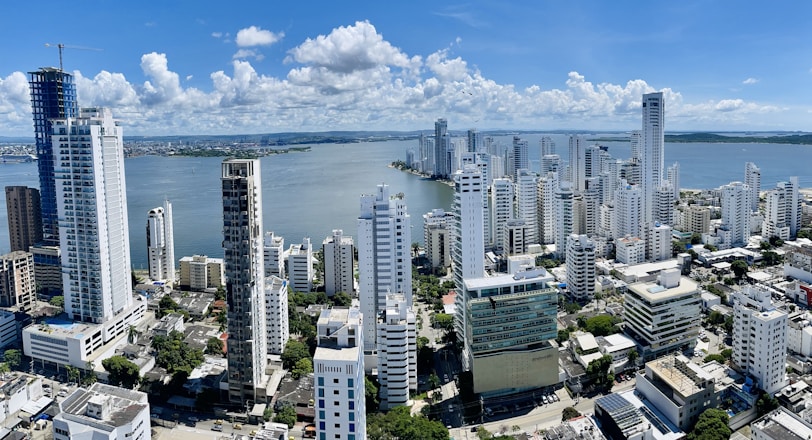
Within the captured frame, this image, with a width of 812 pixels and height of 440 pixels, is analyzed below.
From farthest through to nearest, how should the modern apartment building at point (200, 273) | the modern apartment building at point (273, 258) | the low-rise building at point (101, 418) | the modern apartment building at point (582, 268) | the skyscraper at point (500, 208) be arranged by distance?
1. the skyscraper at point (500, 208)
2. the modern apartment building at point (200, 273)
3. the modern apartment building at point (273, 258)
4. the modern apartment building at point (582, 268)
5. the low-rise building at point (101, 418)

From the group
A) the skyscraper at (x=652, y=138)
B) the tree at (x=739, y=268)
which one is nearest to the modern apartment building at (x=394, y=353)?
the tree at (x=739, y=268)

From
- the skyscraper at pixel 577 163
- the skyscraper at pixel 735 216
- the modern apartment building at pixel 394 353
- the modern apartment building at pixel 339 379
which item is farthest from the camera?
the skyscraper at pixel 577 163

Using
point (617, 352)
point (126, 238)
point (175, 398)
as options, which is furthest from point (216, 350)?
point (617, 352)

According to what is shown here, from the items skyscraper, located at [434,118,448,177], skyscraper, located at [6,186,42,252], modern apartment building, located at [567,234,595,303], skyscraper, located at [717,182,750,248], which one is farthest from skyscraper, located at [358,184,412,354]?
skyscraper, located at [434,118,448,177]

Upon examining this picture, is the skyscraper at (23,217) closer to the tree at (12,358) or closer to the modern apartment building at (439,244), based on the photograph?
the tree at (12,358)

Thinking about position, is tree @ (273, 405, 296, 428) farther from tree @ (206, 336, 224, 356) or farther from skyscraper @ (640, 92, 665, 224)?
skyscraper @ (640, 92, 665, 224)

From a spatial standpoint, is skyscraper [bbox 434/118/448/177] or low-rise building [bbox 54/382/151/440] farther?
skyscraper [bbox 434/118/448/177]
